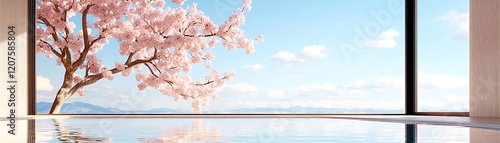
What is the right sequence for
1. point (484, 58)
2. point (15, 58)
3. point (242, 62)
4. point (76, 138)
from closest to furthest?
point (76, 138) → point (484, 58) → point (15, 58) → point (242, 62)

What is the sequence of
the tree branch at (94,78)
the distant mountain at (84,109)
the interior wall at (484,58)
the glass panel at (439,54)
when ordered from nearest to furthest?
the interior wall at (484,58)
the glass panel at (439,54)
the tree branch at (94,78)
the distant mountain at (84,109)

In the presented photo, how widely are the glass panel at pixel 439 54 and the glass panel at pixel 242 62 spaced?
1.06m

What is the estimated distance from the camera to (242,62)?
741 cm

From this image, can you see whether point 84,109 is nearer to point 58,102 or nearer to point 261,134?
point 58,102

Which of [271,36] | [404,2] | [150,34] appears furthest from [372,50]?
[150,34]

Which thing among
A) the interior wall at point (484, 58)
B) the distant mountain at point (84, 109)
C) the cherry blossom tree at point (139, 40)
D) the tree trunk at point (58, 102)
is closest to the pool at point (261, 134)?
the interior wall at point (484, 58)

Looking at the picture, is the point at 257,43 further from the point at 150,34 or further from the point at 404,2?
the point at 404,2

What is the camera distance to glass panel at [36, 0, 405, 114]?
6.91 m

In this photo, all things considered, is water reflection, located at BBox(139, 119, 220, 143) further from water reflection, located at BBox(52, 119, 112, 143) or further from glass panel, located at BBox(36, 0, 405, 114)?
glass panel, located at BBox(36, 0, 405, 114)

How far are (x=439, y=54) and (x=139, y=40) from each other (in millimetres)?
3134

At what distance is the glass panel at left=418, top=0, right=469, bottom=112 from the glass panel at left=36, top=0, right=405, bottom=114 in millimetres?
1056

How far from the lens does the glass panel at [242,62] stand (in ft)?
22.7

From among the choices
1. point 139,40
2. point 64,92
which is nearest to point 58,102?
point 64,92

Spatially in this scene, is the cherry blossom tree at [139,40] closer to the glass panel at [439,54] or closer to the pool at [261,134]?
the glass panel at [439,54]
